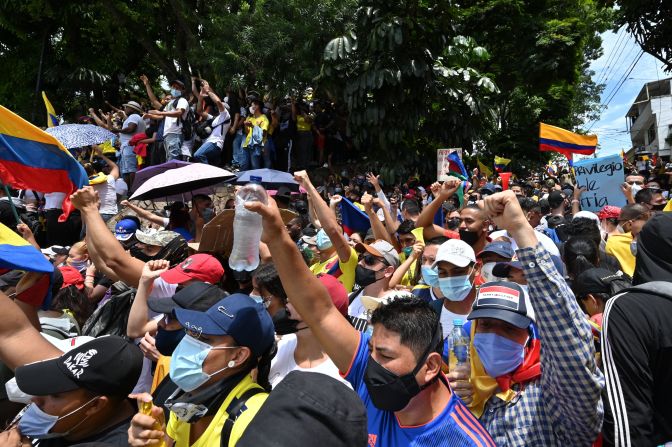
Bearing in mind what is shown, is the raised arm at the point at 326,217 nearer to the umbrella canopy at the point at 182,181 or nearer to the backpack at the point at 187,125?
the umbrella canopy at the point at 182,181

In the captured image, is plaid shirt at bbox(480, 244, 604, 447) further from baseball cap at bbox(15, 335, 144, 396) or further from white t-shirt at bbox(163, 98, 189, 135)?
white t-shirt at bbox(163, 98, 189, 135)

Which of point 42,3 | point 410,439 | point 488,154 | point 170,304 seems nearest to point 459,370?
point 410,439

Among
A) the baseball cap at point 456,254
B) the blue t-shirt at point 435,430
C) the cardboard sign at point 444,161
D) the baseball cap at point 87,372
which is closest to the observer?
the blue t-shirt at point 435,430

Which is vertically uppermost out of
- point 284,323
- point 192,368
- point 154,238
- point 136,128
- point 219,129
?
point 136,128

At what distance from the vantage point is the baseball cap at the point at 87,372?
2.46 meters

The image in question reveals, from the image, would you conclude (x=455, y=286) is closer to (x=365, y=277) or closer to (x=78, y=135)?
(x=365, y=277)

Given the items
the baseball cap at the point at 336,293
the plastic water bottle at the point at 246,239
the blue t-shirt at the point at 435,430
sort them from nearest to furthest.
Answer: the blue t-shirt at the point at 435,430 < the plastic water bottle at the point at 246,239 < the baseball cap at the point at 336,293

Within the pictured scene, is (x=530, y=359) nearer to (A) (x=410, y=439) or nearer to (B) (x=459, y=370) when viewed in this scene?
(B) (x=459, y=370)

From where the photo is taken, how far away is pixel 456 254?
148 inches

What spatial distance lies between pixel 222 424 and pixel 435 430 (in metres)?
0.88

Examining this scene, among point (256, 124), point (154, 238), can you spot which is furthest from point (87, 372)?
point (256, 124)

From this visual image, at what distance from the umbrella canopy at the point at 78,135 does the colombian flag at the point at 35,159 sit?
12.5 ft

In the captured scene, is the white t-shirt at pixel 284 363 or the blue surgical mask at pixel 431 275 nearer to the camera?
the white t-shirt at pixel 284 363

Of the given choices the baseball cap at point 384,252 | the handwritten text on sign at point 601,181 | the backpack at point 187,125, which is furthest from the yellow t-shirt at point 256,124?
the baseball cap at point 384,252
